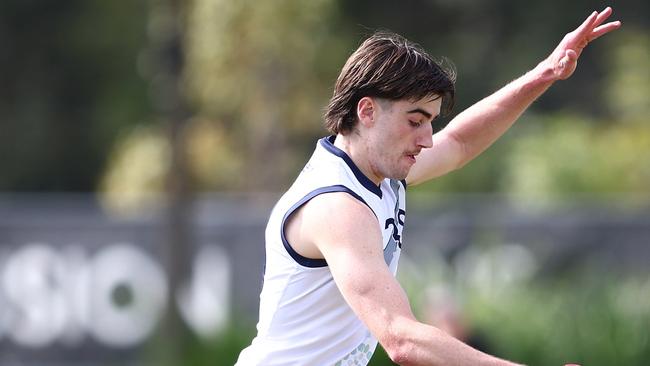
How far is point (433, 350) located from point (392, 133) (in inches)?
30.8

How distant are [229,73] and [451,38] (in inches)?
486

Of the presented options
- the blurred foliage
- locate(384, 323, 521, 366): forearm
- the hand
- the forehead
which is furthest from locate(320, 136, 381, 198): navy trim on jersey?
the blurred foliage

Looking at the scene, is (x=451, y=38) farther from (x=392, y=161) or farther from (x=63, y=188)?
(x=392, y=161)

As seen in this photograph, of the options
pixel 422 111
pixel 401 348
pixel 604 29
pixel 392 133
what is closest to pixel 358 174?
pixel 392 133

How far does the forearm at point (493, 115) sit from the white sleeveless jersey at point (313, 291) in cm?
97

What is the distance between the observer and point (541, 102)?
2927cm

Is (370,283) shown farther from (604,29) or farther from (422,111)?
(604,29)

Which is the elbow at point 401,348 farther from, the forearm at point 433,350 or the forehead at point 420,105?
the forehead at point 420,105

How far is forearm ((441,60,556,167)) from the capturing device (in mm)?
5238

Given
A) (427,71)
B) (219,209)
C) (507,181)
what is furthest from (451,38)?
(427,71)

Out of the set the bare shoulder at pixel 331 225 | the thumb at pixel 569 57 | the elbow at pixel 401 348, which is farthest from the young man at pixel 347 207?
the thumb at pixel 569 57

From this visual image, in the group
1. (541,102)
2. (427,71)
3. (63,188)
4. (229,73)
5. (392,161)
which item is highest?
(427,71)

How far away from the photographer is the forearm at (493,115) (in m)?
5.24

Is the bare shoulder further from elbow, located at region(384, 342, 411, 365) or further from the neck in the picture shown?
elbow, located at region(384, 342, 411, 365)
